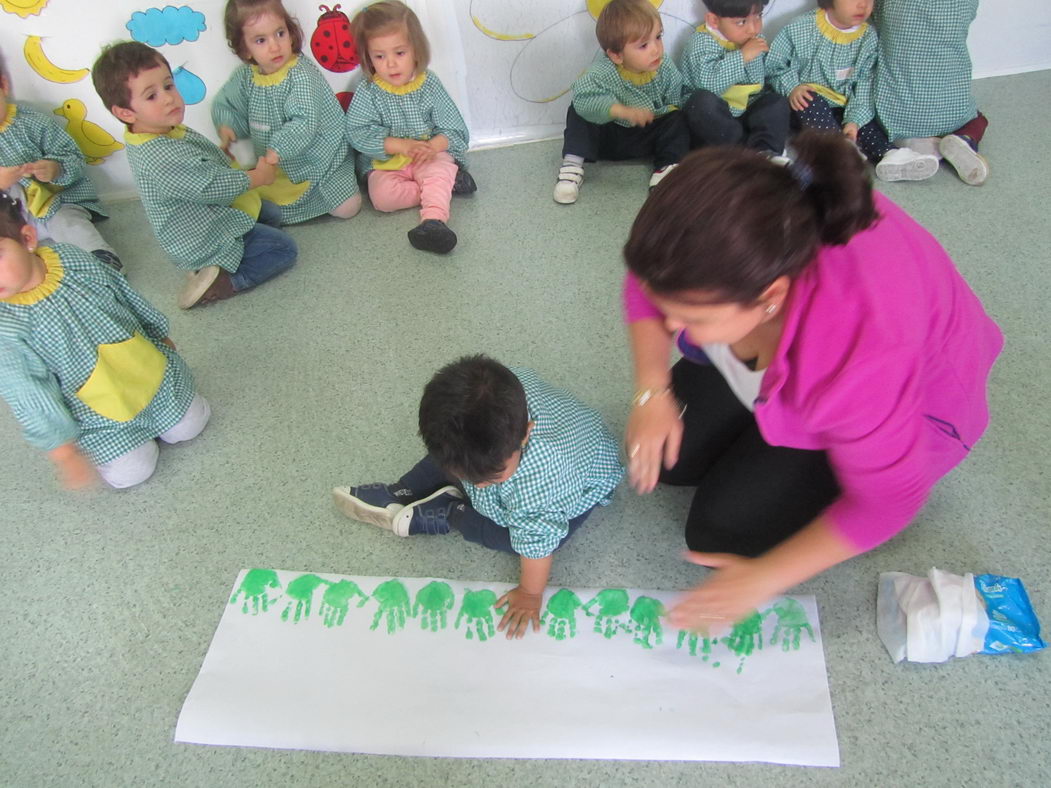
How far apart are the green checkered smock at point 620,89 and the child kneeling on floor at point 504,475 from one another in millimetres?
949

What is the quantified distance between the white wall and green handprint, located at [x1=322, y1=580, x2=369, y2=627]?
1292 millimetres

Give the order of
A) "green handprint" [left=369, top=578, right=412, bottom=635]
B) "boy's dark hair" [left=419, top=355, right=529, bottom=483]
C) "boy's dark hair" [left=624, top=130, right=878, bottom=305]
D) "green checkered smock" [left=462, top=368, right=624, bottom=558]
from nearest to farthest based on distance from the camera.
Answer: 1. "boy's dark hair" [left=624, top=130, right=878, bottom=305]
2. "boy's dark hair" [left=419, top=355, right=529, bottom=483]
3. "green checkered smock" [left=462, top=368, right=624, bottom=558]
4. "green handprint" [left=369, top=578, right=412, bottom=635]

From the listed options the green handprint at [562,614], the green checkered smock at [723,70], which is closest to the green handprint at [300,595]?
the green handprint at [562,614]

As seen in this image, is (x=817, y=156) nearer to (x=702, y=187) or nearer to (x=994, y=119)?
(x=702, y=187)

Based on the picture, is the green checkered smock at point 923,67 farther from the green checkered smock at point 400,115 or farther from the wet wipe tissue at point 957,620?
the wet wipe tissue at point 957,620

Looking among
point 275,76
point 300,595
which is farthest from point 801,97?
point 300,595

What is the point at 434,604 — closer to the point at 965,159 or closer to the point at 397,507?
the point at 397,507

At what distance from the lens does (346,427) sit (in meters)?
1.24

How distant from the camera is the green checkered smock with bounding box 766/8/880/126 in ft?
5.56

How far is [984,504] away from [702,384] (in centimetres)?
45

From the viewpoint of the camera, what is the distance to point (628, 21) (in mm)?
1571

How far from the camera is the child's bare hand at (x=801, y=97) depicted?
1715mm

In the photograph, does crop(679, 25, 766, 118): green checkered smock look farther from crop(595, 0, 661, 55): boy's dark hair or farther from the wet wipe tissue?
the wet wipe tissue

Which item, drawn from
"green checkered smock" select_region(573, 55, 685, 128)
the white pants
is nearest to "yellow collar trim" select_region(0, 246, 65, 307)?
the white pants
